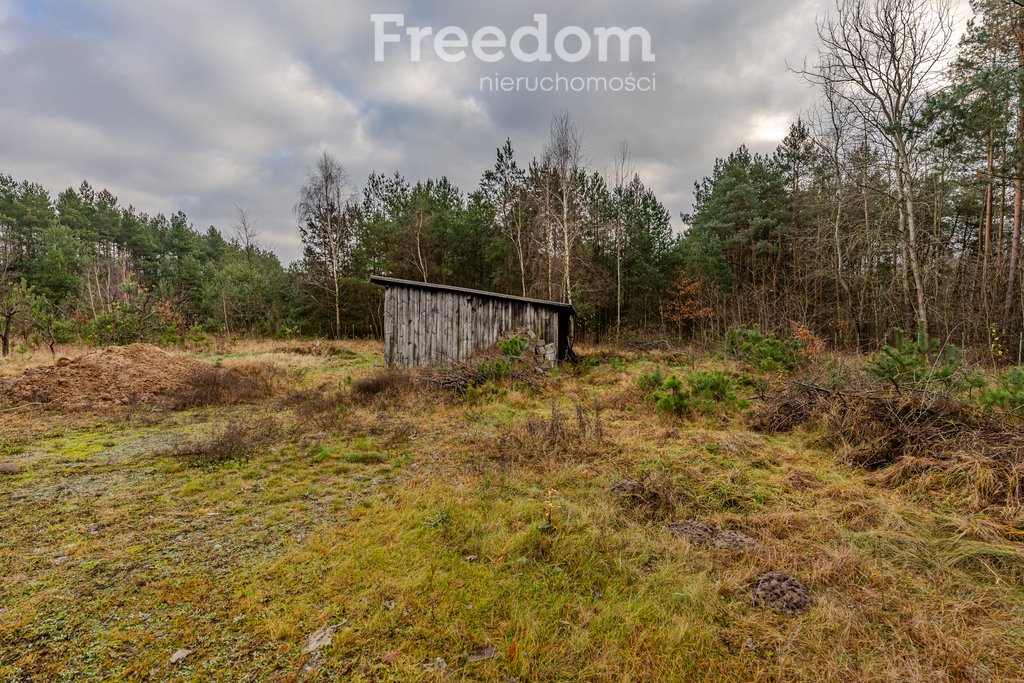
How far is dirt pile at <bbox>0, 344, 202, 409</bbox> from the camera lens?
680 cm

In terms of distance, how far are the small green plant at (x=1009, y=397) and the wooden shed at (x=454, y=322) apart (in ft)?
24.0

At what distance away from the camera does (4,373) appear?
8727mm

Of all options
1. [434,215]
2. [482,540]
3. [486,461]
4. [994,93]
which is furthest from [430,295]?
[994,93]

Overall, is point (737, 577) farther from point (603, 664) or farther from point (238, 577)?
point (238, 577)

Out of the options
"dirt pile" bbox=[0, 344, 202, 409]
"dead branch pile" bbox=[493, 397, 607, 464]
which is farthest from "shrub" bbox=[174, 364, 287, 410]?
"dead branch pile" bbox=[493, 397, 607, 464]

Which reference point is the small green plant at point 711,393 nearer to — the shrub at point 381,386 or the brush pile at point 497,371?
the brush pile at point 497,371

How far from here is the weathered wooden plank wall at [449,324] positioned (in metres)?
10.7

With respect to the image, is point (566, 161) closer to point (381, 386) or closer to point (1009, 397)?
point (381, 386)

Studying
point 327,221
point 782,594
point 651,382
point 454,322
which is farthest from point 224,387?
point 327,221

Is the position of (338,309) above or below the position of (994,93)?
below

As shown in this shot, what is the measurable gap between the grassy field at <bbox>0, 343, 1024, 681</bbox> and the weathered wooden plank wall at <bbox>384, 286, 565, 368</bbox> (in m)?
5.97

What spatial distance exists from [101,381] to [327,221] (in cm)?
1547

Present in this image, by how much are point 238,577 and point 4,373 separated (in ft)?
37.4

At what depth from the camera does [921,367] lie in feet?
17.9
